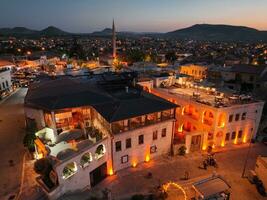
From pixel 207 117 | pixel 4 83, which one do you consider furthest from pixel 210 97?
pixel 4 83

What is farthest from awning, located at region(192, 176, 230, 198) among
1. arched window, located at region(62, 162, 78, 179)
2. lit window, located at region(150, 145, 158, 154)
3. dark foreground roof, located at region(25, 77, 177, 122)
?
arched window, located at region(62, 162, 78, 179)

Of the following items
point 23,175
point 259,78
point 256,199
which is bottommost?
point 256,199

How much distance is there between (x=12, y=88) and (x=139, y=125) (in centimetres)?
4985

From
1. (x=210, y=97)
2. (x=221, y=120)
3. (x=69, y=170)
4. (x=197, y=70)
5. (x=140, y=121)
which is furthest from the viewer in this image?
(x=197, y=70)

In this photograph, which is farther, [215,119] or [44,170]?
[215,119]

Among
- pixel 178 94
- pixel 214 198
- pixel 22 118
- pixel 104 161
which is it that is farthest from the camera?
pixel 22 118

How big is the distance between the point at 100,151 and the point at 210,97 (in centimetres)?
2127

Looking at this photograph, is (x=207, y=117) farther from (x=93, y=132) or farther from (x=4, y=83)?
(x=4, y=83)

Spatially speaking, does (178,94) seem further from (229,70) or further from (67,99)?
(229,70)

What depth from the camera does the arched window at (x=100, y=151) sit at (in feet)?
72.8

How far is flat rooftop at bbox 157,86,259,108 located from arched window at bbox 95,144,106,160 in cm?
1720

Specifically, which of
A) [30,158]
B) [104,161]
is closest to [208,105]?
[104,161]

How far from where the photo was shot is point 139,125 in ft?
80.8

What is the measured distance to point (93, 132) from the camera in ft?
80.7
